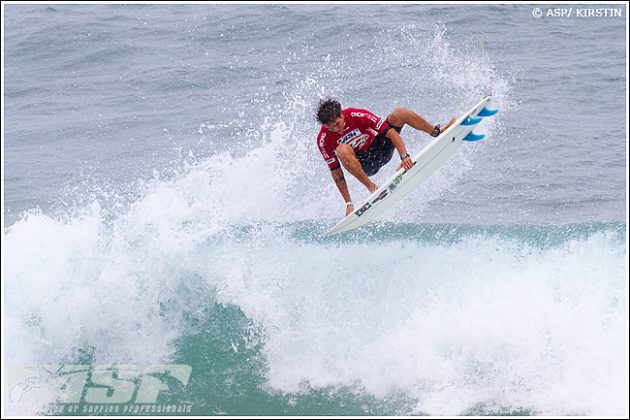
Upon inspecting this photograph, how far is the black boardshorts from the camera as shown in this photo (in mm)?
9688

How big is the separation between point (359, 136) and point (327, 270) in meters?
2.48

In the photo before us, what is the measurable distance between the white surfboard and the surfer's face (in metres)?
0.89

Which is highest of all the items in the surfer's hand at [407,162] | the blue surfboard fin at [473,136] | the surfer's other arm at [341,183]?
the blue surfboard fin at [473,136]

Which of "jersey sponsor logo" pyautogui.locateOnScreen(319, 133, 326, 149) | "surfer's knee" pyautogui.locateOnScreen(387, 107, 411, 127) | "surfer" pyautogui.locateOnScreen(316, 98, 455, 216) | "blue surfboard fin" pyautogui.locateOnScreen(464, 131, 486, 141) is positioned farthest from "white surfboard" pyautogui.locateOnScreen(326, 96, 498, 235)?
"jersey sponsor logo" pyautogui.locateOnScreen(319, 133, 326, 149)

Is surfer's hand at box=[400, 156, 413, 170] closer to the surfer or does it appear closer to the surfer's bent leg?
the surfer

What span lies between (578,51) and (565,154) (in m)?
4.77

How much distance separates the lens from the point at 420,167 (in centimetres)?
991

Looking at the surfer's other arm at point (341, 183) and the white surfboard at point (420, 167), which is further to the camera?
the surfer's other arm at point (341, 183)

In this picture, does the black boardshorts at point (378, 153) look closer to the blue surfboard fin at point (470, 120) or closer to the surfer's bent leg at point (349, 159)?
the surfer's bent leg at point (349, 159)

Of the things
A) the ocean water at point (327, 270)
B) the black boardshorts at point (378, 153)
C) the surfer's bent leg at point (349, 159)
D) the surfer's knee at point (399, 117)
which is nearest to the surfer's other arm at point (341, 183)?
the black boardshorts at point (378, 153)

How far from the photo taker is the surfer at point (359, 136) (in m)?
9.23

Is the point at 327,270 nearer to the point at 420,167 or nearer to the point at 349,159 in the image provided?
the point at 420,167

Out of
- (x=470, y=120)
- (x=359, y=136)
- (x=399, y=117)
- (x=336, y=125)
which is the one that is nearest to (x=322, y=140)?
(x=336, y=125)

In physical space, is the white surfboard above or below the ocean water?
above
